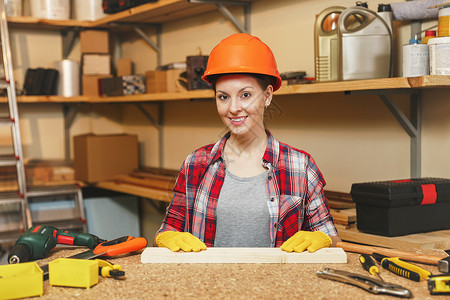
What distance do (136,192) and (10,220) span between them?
1283 mm

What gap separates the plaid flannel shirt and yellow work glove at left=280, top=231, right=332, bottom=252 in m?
0.19

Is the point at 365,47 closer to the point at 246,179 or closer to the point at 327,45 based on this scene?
the point at 327,45

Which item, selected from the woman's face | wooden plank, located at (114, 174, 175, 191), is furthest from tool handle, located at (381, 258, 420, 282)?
wooden plank, located at (114, 174, 175, 191)

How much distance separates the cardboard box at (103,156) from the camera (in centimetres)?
374

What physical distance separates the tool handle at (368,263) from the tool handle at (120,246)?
560 mm

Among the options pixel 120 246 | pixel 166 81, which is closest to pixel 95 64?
pixel 166 81

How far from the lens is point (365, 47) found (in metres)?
2.16

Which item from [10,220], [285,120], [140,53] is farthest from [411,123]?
[10,220]

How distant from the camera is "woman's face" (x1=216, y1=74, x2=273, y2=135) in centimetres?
159

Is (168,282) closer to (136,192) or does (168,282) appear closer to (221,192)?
(221,192)

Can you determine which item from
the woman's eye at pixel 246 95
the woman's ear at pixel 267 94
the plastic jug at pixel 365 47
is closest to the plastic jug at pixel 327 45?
the plastic jug at pixel 365 47

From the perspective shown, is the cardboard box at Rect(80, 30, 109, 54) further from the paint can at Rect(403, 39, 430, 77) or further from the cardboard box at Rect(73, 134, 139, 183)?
the paint can at Rect(403, 39, 430, 77)

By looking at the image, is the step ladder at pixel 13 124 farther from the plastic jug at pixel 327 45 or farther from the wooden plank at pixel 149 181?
the plastic jug at pixel 327 45

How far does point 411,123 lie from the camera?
91.7 inches
